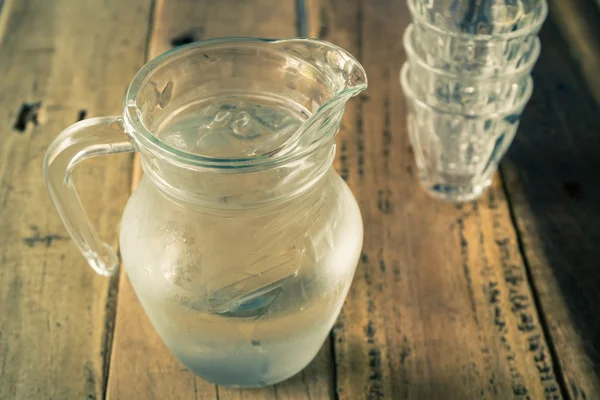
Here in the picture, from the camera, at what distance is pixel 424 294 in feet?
2.02

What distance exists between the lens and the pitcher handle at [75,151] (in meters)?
0.45

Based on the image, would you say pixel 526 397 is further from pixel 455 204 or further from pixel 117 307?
pixel 117 307

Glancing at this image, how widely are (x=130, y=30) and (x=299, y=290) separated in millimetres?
527

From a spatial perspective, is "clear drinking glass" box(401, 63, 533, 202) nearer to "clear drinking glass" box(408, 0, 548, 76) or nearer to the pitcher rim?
"clear drinking glass" box(408, 0, 548, 76)

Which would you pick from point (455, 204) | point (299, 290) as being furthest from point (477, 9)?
point (299, 290)

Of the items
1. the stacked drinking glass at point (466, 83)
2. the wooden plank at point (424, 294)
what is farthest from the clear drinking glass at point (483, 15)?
the wooden plank at point (424, 294)

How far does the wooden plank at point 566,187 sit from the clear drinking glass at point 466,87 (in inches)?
3.3

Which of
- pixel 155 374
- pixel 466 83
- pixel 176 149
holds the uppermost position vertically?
pixel 176 149

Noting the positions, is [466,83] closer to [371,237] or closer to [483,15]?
[483,15]

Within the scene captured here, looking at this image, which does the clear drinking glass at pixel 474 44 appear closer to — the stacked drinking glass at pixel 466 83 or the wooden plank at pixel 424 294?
the stacked drinking glass at pixel 466 83

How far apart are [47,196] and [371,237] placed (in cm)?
31

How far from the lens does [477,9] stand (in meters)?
0.64

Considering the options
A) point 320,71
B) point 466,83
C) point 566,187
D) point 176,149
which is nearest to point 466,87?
point 466,83

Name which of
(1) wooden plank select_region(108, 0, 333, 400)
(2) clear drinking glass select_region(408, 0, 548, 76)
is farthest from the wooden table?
(2) clear drinking glass select_region(408, 0, 548, 76)
